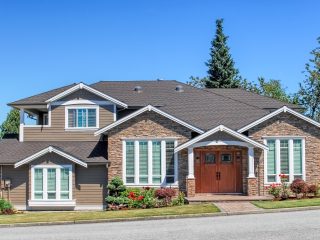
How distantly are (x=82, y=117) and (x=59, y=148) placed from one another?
11.3ft

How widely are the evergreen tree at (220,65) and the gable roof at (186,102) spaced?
22.2 meters

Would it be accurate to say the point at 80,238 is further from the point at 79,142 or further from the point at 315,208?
the point at 79,142

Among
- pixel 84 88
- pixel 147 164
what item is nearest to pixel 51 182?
pixel 147 164

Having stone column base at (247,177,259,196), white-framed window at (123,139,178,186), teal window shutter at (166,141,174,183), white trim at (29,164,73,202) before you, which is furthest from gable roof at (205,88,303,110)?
white trim at (29,164,73,202)

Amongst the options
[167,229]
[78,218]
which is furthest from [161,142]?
[167,229]

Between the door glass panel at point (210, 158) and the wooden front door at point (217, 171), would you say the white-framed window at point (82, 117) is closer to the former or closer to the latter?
the wooden front door at point (217, 171)

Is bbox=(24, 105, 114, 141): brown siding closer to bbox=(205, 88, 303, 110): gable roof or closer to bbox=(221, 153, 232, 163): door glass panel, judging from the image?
bbox=(221, 153, 232, 163): door glass panel

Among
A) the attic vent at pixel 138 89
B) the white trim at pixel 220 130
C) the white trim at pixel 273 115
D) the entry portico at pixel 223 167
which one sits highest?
the attic vent at pixel 138 89

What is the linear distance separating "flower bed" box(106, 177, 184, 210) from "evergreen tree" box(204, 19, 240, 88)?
108 feet

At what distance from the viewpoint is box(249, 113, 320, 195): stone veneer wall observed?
27656 millimetres

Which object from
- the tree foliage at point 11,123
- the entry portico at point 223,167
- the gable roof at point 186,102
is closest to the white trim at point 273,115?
the gable roof at point 186,102

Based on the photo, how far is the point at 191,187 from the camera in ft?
87.0

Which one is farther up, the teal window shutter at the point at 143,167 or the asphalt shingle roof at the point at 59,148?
the asphalt shingle roof at the point at 59,148

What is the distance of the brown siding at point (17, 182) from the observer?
90.4ft
